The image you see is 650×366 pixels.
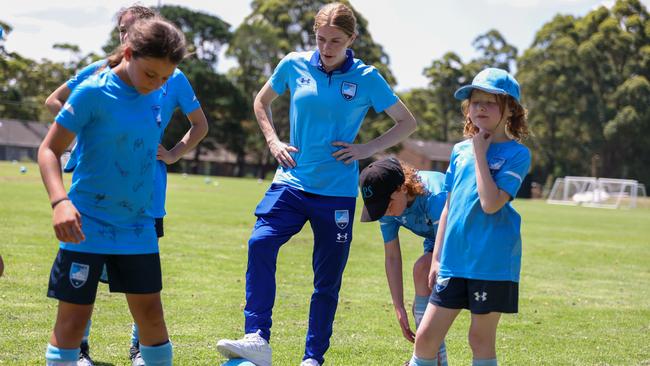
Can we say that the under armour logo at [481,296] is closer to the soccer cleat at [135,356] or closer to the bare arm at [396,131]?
the bare arm at [396,131]

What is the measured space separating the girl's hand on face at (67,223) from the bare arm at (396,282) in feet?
7.99

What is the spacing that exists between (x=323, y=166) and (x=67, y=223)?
7.61 ft

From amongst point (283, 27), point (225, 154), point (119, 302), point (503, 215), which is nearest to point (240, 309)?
point (119, 302)

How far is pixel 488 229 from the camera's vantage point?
444cm

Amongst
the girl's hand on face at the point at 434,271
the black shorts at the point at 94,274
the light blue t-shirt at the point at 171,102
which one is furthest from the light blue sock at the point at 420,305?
the black shorts at the point at 94,274

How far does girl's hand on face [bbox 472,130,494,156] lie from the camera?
14.5 ft

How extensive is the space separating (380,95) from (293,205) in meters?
1.00

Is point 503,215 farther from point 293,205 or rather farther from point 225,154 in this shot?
point 225,154

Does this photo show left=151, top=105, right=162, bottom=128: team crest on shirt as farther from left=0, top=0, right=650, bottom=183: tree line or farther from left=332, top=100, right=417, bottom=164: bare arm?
left=0, top=0, right=650, bottom=183: tree line

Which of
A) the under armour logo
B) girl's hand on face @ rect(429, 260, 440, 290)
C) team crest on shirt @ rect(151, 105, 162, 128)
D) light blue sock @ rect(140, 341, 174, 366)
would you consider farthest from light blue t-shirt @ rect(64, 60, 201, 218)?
the under armour logo

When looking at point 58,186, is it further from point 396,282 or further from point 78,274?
point 396,282

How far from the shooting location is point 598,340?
7.62 m

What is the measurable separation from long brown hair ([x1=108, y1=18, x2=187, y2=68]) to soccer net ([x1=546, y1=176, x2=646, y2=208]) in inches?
2187

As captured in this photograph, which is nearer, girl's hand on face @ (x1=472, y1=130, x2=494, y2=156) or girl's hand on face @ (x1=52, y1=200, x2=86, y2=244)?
girl's hand on face @ (x1=52, y1=200, x2=86, y2=244)
